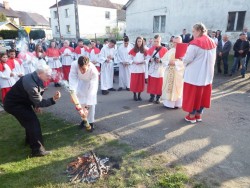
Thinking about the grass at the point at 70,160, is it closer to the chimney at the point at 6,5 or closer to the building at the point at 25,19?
the building at the point at 25,19

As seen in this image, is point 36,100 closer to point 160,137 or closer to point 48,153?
Result: point 48,153

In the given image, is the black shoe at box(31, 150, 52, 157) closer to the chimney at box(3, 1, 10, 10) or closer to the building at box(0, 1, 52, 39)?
the building at box(0, 1, 52, 39)

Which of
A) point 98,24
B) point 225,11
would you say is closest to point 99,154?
point 225,11

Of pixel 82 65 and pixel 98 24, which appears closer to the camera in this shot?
pixel 82 65

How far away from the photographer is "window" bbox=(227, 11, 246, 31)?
54.3 feet

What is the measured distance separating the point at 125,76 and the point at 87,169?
6.00 metres

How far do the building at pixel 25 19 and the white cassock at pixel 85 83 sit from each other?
175 feet

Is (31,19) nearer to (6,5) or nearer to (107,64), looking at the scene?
(6,5)

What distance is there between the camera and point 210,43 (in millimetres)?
5148

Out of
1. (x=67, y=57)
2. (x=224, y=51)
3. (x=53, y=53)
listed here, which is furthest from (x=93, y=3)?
(x=224, y=51)

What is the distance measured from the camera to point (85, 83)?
524 cm

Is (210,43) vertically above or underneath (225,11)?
underneath

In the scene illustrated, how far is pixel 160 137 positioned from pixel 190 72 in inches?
65.7

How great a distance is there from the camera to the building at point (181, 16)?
16766mm
